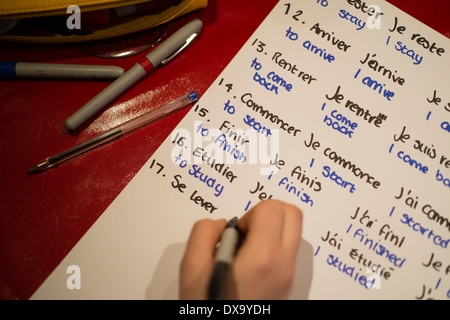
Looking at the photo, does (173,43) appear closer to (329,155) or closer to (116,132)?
(116,132)

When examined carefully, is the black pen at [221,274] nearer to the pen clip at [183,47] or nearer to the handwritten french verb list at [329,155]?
the handwritten french verb list at [329,155]

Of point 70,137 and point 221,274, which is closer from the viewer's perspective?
point 221,274

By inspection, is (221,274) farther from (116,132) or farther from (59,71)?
(59,71)

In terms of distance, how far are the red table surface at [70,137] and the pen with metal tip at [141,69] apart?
0.05ft

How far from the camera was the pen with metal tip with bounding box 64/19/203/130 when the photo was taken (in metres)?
0.47

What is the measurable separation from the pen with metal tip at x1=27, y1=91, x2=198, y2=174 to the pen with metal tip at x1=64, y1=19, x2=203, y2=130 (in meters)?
0.04

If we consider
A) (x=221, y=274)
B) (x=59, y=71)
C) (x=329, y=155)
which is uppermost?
(x=329, y=155)

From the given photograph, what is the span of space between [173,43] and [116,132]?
0.17 metres

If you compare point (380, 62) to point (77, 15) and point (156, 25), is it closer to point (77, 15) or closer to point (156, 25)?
point (156, 25)

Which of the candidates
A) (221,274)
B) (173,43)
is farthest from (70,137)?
(221,274)

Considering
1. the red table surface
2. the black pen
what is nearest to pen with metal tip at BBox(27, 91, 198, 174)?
the red table surface

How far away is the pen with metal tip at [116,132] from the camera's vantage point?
468mm

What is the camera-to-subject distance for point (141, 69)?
1.60 ft

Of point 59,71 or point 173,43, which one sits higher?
point 173,43
